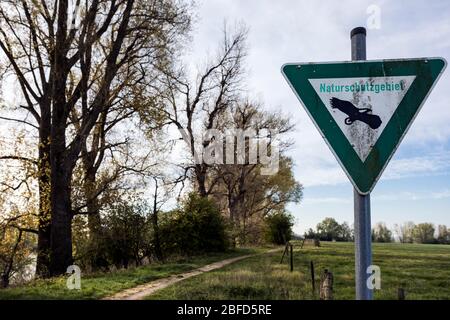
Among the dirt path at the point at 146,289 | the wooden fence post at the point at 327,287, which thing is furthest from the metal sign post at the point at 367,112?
the dirt path at the point at 146,289

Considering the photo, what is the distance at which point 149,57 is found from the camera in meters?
19.0

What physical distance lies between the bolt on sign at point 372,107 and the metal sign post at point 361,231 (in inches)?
3.1

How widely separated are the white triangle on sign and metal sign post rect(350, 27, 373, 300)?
0.20m

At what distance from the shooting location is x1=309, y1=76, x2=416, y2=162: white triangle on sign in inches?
99.0

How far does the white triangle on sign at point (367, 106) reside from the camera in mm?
2514

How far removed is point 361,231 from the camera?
247 centimetres

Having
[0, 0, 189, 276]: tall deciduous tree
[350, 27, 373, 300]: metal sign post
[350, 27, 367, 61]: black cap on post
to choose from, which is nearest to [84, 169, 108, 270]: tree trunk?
[0, 0, 189, 276]: tall deciduous tree

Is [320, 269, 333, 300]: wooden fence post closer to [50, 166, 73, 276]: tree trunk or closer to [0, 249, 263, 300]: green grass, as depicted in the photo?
[0, 249, 263, 300]: green grass

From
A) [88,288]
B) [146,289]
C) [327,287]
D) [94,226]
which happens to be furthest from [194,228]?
[327,287]

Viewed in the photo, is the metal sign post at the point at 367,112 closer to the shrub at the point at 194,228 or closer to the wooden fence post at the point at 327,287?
the wooden fence post at the point at 327,287

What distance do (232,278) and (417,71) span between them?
943cm

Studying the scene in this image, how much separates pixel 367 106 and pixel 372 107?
0.04 meters
